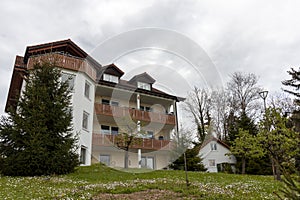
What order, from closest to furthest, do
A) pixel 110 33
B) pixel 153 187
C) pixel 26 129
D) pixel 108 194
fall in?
pixel 108 194
pixel 153 187
pixel 26 129
pixel 110 33

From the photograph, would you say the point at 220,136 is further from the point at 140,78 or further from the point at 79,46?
the point at 79,46

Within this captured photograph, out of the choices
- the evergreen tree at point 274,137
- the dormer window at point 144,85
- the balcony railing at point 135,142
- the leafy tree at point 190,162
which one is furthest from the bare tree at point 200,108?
the evergreen tree at point 274,137

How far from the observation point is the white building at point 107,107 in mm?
23859

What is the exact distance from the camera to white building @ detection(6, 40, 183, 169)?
2386 centimetres

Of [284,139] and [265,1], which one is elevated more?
[265,1]

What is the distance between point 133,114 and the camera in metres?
28.4

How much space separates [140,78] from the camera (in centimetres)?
3419

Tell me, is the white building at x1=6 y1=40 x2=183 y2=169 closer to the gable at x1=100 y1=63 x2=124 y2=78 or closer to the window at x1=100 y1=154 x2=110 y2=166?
the gable at x1=100 y1=63 x2=124 y2=78

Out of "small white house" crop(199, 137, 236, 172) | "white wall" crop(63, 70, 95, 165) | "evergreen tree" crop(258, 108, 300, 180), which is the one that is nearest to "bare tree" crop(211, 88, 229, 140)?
"small white house" crop(199, 137, 236, 172)

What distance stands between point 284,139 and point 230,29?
28.2ft

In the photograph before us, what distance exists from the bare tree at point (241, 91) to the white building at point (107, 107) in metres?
12.2

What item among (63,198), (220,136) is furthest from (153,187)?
(220,136)

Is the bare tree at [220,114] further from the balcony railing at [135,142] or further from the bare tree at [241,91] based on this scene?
the balcony railing at [135,142]

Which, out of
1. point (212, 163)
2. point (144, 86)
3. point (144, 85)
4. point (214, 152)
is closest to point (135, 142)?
point (144, 86)
